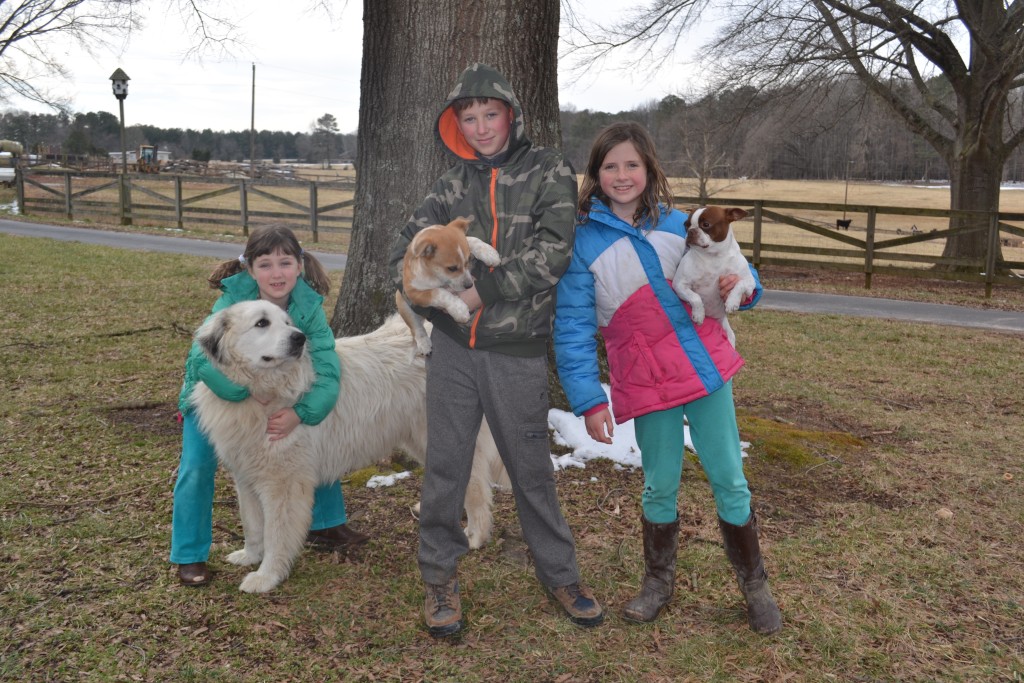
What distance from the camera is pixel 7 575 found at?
12.1ft

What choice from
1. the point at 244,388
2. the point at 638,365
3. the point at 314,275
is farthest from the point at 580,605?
the point at 314,275

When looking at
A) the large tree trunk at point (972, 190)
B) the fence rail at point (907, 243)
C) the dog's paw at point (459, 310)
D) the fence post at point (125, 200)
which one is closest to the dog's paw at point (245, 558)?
the dog's paw at point (459, 310)

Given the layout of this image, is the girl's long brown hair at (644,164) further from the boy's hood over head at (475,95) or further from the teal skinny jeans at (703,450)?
the teal skinny jeans at (703,450)

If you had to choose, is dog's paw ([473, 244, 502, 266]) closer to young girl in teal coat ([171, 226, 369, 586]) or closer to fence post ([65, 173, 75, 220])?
young girl in teal coat ([171, 226, 369, 586])

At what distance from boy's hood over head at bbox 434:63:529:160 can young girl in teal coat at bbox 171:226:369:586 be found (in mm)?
886

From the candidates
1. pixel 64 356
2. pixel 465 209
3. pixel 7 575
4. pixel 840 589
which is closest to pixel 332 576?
pixel 7 575

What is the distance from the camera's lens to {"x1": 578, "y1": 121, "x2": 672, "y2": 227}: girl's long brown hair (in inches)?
129

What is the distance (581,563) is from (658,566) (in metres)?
0.53

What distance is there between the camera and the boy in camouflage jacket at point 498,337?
3.12 meters

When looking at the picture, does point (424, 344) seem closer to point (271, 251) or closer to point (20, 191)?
point (271, 251)

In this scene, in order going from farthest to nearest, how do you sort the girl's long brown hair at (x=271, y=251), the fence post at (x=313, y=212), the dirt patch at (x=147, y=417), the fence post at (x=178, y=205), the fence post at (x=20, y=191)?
the fence post at (x=20, y=191) < the fence post at (x=178, y=205) < the fence post at (x=313, y=212) < the dirt patch at (x=147, y=417) < the girl's long brown hair at (x=271, y=251)

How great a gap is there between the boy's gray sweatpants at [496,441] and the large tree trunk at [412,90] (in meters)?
2.08

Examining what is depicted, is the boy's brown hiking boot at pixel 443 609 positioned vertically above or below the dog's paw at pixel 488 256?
below

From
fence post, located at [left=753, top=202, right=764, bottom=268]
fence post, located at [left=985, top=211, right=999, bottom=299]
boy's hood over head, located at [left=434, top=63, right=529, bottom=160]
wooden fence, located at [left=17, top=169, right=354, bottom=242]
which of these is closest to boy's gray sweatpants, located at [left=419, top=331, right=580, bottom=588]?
boy's hood over head, located at [left=434, top=63, right=529, bottom=160]
